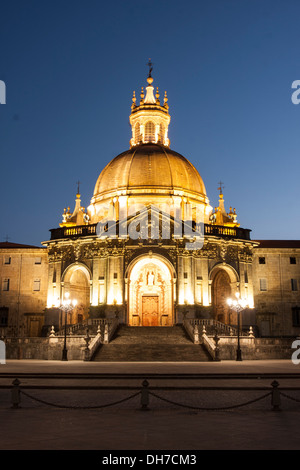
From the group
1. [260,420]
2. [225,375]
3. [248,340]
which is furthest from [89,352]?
[260,420]

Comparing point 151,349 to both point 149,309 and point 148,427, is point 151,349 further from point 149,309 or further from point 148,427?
point 148,427

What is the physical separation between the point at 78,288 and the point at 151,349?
21.1 m

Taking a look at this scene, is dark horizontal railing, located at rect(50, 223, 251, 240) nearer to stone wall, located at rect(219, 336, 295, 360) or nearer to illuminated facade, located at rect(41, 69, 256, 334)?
illuminated facade, located at rect(41, 69, 256, 334)

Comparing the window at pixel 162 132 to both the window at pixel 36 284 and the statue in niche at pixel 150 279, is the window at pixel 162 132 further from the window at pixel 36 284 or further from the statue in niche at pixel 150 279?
the window at pixel 36 284

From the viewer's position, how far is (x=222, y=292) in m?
60.5

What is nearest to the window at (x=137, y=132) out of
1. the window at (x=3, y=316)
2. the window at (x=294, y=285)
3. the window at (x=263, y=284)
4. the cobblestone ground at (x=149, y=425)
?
the window at (x=263, y=284)

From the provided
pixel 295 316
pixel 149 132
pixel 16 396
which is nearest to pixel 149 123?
pixel 149 132

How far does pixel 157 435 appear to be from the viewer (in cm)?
1180

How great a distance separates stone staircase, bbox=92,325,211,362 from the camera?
39406 millimetres

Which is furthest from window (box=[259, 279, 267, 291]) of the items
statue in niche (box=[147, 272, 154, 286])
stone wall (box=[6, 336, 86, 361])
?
stone wall (box=[6, 336, 86, 361])

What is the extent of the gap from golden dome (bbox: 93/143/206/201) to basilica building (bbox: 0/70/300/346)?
0.12 m

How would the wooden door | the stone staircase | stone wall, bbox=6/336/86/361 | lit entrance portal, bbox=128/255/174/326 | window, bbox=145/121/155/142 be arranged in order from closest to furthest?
the stone staircase
stone wall, bbox=6/336/86/361
lit entrance portal, bbox=128/255/174/326
the wooden door
window, bbox=145/121/155/142

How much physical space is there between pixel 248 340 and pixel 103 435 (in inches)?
1278

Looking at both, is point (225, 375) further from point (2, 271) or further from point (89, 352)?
point (2, 271)
